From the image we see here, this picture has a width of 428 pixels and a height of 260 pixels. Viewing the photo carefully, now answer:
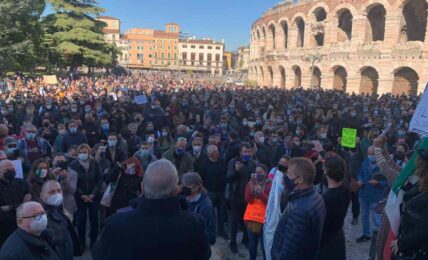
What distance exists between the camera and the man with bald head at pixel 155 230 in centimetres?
239

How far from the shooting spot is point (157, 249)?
7.89 feet

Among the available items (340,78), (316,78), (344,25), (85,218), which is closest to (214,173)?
(85,218)

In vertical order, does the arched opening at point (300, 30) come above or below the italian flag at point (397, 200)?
above

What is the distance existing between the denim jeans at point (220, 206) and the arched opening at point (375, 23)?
32.7 metres

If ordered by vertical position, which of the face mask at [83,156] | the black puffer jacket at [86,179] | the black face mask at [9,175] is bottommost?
the black puffer jacket at [86,179]

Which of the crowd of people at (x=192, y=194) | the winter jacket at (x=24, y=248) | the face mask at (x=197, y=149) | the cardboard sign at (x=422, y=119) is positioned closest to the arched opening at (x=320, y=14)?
the crowd of people at (x=192, y=194)

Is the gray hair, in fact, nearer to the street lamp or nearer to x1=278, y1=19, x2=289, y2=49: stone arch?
the street lamp

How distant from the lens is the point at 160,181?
8.26 feet

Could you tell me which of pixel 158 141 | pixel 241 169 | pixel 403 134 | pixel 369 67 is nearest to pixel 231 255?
pixel 241 169

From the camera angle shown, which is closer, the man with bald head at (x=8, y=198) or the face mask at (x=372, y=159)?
the man with bald head at (x=8, y=198)

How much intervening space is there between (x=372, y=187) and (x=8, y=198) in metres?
5.90

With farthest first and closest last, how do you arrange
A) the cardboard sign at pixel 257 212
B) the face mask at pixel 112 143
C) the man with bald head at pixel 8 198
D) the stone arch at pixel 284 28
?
the stone arch at pixel 284 28 → the face mask at pixel 112 143 → the cardboard sign at pixel 257 212 → the man with bald head at pixel 8 198

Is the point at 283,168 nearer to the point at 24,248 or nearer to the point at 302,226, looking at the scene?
the point at 302,226

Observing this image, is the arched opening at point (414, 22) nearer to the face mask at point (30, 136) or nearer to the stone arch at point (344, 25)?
the stone arch at point (344, 25)
